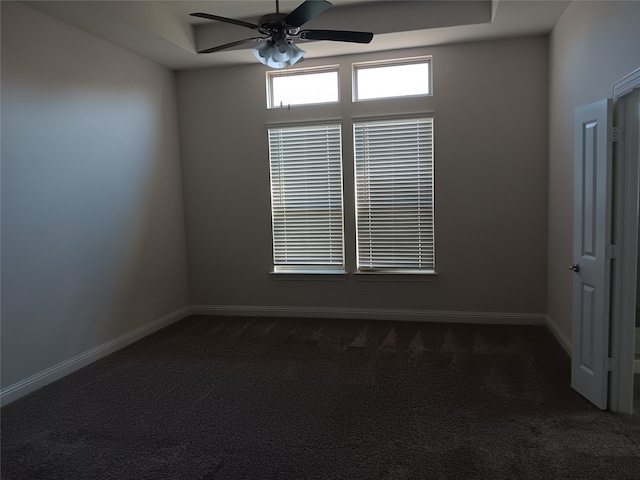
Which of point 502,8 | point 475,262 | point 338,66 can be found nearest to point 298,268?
point 475,262

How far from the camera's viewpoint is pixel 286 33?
316cm

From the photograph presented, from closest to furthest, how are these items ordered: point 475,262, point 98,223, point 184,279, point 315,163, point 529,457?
point 529,457
point 98,223
point 475,262
point 315,163
point 184,279

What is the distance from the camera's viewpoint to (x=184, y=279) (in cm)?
600

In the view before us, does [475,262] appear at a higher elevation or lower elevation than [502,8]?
lower

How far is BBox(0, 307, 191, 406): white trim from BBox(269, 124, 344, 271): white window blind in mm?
1611

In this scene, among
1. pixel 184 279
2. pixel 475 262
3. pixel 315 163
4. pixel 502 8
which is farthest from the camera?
pixel 184 279

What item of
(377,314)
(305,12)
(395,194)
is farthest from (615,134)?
(377,314)

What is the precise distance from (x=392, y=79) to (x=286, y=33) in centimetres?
250

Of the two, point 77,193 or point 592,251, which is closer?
point 592,251

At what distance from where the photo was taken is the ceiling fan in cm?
285

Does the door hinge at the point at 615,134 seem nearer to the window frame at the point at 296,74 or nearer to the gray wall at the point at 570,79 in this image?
the gray wall at the point at 570,79

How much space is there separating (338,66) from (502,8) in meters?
1.95

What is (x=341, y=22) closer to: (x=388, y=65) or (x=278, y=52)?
(x=388, y=65)

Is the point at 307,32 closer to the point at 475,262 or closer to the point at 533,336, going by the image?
the point at 475,262
